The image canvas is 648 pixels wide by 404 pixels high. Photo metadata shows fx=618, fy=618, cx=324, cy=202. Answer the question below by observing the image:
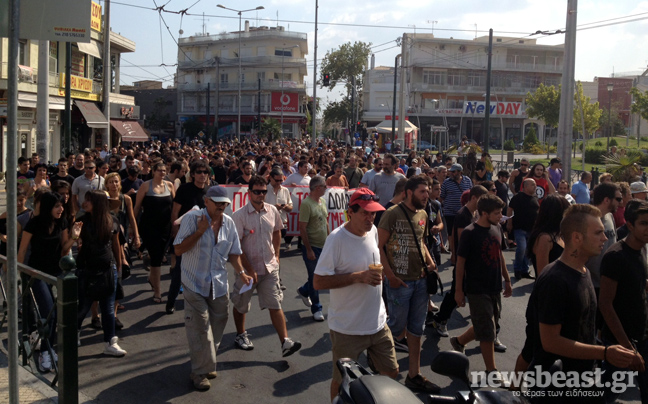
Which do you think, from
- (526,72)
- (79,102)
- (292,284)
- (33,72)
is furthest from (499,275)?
(526,72)

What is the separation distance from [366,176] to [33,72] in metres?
19.8

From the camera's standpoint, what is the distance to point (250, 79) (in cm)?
7656

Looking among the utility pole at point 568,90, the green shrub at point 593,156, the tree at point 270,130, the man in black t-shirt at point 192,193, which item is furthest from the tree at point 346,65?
the man in black t-shirt at point 192,193

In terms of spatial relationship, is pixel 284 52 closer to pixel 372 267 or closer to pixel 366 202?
pixel 366 202

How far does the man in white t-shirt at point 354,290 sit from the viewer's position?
4.46 metres

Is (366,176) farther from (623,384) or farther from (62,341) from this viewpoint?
(62,341)

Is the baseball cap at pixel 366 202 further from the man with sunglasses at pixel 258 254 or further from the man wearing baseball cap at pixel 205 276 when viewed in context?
the man with sunglasses at pixel 258 254

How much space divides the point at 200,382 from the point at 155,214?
369 centimetres

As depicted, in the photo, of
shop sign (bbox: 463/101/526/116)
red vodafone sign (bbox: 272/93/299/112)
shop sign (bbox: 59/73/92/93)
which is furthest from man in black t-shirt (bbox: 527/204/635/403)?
red vodafone sign (bbox: 272/93/299/112)

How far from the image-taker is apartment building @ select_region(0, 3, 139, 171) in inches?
977

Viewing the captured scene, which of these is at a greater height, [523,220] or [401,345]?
[523,220]

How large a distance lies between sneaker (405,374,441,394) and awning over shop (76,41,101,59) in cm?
3004

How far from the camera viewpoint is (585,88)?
91.0m

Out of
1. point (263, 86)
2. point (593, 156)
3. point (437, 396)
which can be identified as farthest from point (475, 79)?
point (437, 396)
